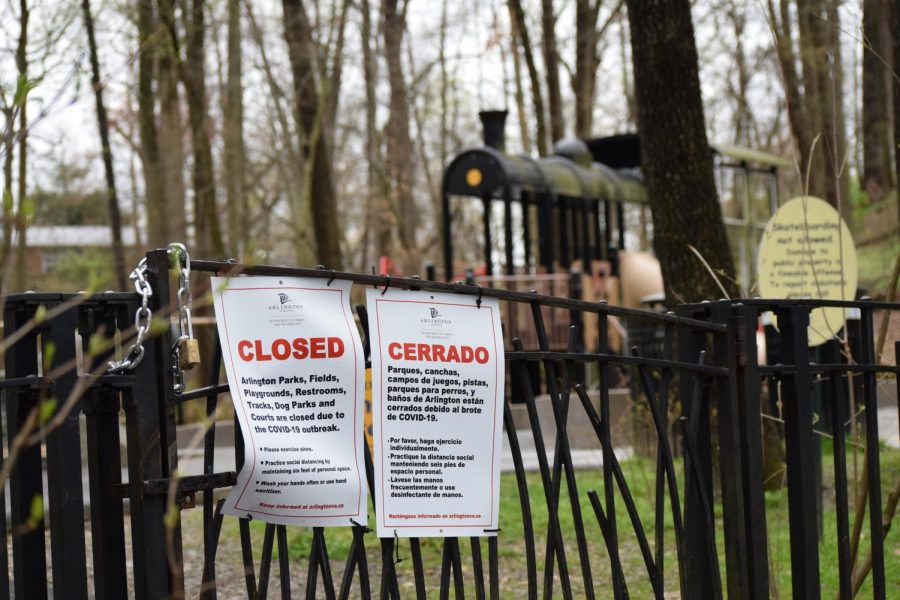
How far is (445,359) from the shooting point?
334 centimetres

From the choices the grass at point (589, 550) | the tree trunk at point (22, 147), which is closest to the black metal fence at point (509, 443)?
the tree trunk at point (22, 147)

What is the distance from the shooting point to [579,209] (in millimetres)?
22406

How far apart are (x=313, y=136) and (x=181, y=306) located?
18675mm

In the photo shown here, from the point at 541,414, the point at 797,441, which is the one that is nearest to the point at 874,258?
the point at 541,414

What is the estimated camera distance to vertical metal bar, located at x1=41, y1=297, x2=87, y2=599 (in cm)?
294

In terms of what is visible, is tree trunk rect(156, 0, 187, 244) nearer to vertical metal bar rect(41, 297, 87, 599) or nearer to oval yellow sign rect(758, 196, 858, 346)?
oval yellow sign rect(758, 196, 858, 346)

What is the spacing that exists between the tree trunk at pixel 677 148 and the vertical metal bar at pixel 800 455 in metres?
5.28

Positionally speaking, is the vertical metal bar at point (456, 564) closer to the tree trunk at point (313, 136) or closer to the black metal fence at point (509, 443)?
the black metal fence at point (509, 443)

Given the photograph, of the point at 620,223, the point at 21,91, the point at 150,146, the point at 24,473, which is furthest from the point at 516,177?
the point at 21,91

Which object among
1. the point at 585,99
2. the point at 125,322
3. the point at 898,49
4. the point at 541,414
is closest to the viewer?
the point at 125,322

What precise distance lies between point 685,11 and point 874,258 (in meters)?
18.8

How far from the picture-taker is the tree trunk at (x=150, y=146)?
63.5 ft

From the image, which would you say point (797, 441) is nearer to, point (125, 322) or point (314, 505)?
point (314, 505)

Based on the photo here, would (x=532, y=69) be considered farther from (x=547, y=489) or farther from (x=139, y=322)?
(x=139, y=322)
